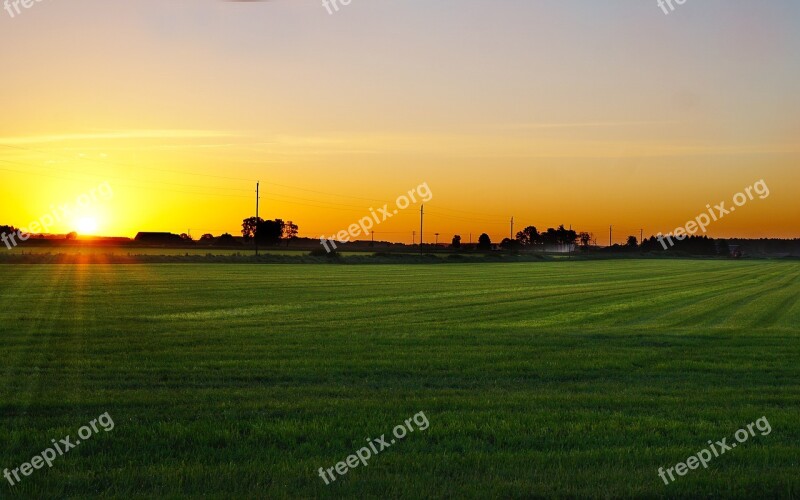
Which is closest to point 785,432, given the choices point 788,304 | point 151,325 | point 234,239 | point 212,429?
point 212,429

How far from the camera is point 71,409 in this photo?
1062 cm

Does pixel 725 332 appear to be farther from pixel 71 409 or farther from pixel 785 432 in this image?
pixel 71 409
